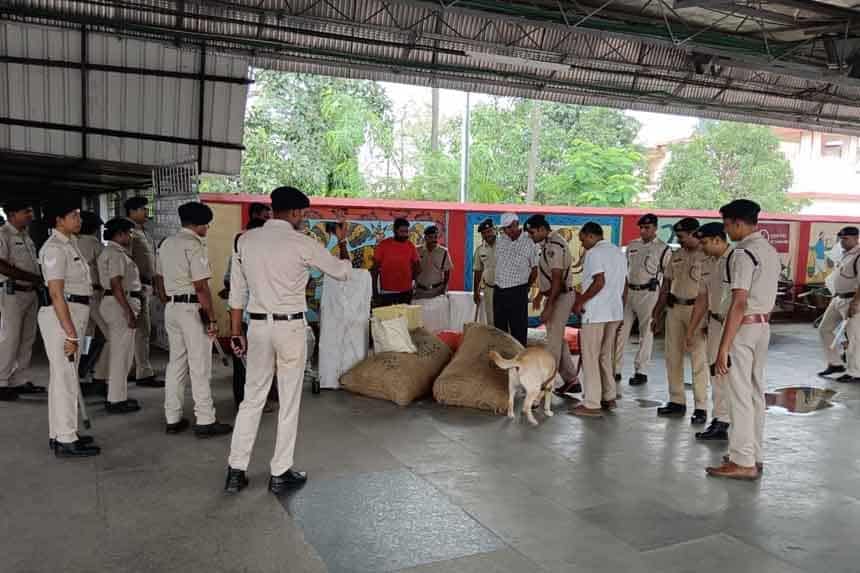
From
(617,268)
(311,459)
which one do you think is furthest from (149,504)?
(617,268)

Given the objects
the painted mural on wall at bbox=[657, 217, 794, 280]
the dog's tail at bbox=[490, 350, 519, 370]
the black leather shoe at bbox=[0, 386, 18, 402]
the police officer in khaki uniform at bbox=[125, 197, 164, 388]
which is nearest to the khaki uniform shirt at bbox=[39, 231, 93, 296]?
the police officer in khaki uniform at bbox=[125, 197, 164, 388]

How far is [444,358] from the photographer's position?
760 cm

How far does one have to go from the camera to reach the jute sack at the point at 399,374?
6953 mm

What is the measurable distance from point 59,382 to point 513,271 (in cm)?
426

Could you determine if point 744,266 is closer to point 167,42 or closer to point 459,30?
point 459,30

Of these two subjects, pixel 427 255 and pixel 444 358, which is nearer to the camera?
pixel 444 358

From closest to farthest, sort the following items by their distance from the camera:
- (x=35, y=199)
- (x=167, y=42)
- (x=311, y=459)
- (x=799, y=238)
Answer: (x=311, y=459)
(x=167, y=42)
(x=799, y=238)
(x=35, y=199)

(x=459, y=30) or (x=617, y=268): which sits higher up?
(x=459, y=30)

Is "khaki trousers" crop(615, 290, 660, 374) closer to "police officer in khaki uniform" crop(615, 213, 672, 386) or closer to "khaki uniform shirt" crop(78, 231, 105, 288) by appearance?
"police officer in khaki uniform" crop(615, 213, 672, 386)

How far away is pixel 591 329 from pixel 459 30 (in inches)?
180

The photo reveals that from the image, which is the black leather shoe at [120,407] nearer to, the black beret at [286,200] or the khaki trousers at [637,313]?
the black beret at [286,200]

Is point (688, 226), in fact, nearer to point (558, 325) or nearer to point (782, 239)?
point (558, 325)

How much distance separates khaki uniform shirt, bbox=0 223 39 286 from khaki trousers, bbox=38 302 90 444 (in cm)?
202

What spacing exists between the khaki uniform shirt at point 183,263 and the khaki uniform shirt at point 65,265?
0.59m
